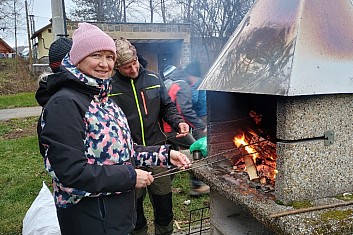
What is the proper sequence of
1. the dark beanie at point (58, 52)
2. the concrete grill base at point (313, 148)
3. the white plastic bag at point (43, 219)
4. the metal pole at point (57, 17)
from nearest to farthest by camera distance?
the concrete grill base at point (313, 148), the dark beanie at point (58, 52), the white plastic bag at point (43, 219), the metal pole at point (57, 17)

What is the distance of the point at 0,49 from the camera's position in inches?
1415

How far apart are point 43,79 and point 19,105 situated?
13.4 meters

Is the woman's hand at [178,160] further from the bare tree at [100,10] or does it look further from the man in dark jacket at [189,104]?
the bare tree at [100,10]

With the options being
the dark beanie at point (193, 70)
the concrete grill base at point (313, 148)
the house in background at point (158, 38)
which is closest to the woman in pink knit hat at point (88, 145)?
the concrete grill base at point (313, 148)

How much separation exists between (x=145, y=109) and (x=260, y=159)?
106 centimetres

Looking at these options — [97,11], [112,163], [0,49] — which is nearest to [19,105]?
[97,11]

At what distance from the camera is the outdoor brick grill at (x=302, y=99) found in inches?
80.0

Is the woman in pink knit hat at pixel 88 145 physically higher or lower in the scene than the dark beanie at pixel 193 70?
lower

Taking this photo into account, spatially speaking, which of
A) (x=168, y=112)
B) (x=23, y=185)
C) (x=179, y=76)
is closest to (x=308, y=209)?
(x=168, y=112)

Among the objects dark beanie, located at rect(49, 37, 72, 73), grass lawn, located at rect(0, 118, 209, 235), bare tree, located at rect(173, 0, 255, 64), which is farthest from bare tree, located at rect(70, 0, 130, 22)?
dark beanie, located at rect(49, 37, 72, 73)

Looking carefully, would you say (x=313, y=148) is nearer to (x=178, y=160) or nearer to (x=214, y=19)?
(x=178, y=160)

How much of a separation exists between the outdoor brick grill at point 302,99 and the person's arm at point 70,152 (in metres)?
0.94

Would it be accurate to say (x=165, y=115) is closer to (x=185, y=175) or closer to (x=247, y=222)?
(x=247, y=222)

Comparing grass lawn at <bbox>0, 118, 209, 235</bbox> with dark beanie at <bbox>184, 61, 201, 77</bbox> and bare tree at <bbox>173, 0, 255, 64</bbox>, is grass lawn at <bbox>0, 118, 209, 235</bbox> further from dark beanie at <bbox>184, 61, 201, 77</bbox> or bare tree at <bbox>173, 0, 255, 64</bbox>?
bare tree at <bbox>173, 0, 255, 64</bbox>
